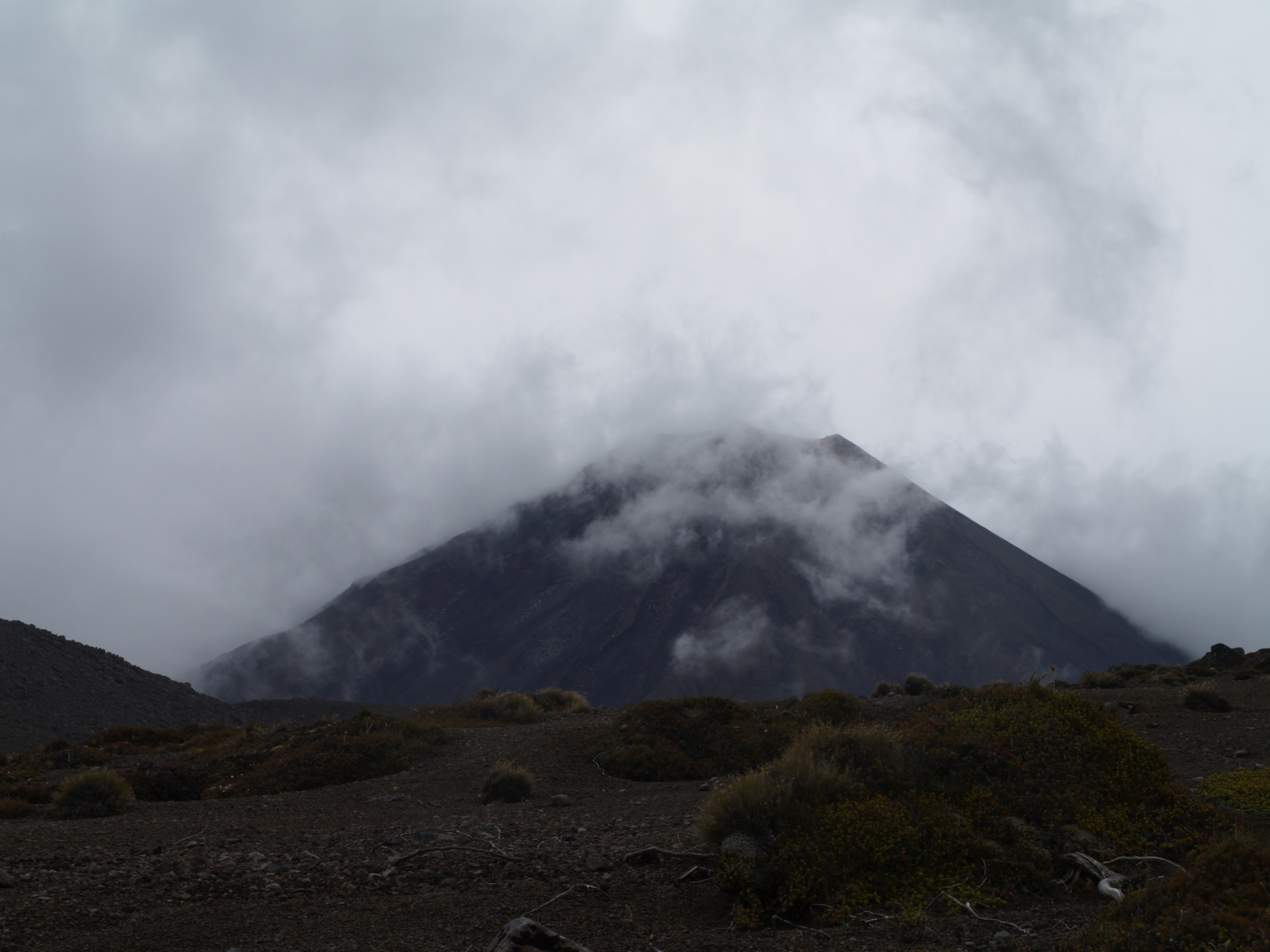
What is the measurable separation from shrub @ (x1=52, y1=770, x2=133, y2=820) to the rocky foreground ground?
1.23ft

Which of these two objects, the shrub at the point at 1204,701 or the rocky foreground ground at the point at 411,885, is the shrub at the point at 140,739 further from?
the shrub at the point at 1204,701

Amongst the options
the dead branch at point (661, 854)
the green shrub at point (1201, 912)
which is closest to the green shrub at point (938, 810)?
the dead branch at point (661, 854)

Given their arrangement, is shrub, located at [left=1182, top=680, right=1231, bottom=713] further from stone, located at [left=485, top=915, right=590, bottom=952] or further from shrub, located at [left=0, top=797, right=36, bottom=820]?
shrub, located at [left=0, top=797, right=36, bottom=820]

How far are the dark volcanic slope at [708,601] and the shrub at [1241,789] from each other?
89.7 meters

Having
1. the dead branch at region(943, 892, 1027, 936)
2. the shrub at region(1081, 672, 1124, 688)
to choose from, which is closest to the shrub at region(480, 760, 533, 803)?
the dead branch at region(943, 892, 1027, 936)

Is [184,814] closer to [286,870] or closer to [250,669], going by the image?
[286,870]

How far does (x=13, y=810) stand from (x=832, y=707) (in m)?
14.4

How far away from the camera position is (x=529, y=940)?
4.84m

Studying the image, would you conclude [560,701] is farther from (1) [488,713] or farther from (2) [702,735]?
(2) [702,735]

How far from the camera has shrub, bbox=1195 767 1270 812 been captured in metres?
7.92

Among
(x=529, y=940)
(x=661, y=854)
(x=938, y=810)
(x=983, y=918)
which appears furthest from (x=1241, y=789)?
(x=529, y=940)

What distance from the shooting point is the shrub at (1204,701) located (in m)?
14.2

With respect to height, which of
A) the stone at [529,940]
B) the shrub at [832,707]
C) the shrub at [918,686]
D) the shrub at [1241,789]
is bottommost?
the stone at [529,940]

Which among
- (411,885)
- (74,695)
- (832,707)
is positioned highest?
(832,707)
